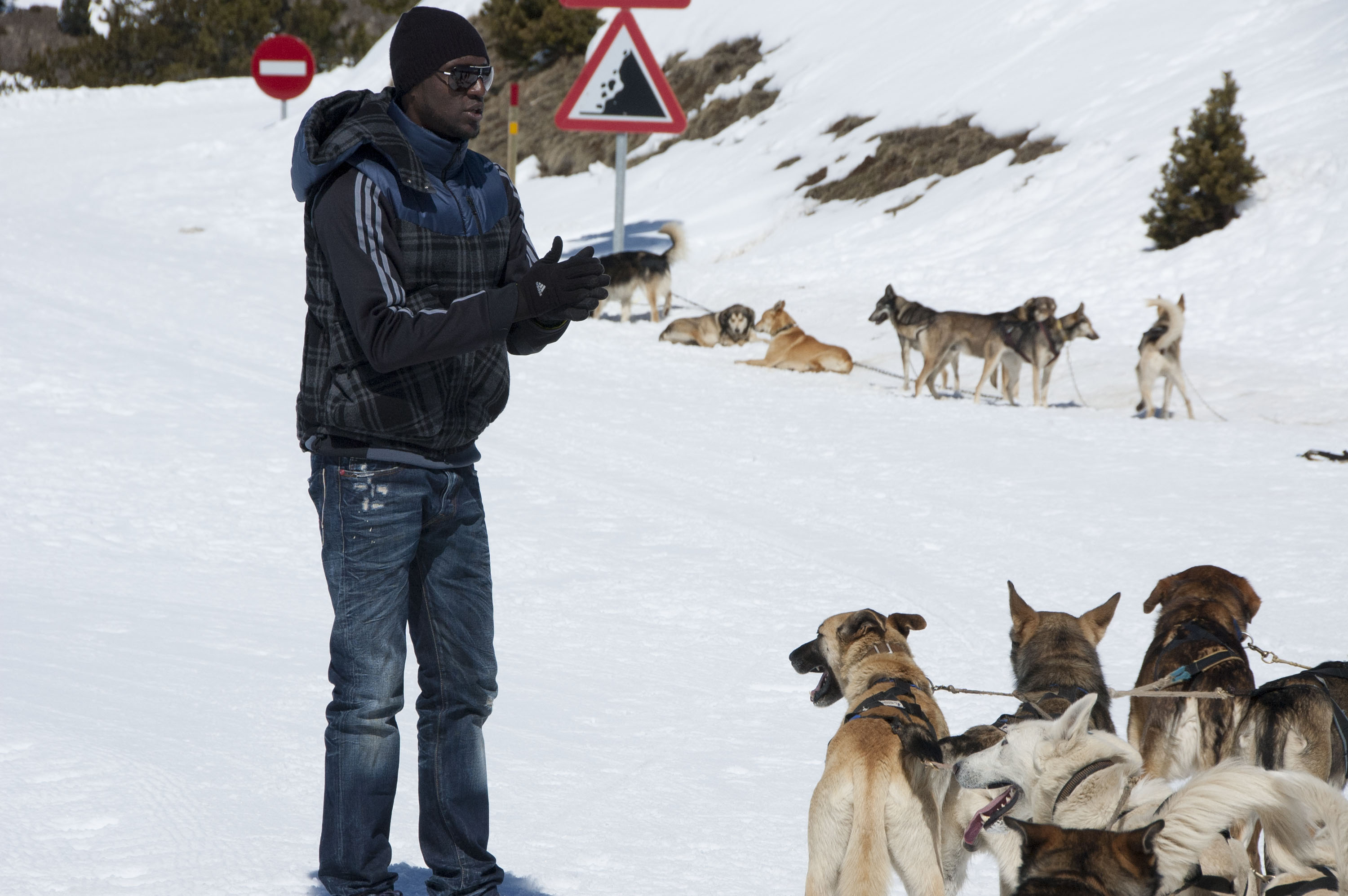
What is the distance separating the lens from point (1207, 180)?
40.5 ft

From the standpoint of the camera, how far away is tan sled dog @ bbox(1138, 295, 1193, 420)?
9.30 m

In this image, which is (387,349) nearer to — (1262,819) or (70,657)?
(1262,819)

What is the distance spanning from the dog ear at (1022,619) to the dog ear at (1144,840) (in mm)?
1745

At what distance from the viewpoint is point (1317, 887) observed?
2371 millimetres

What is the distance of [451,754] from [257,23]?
39860 millimetres

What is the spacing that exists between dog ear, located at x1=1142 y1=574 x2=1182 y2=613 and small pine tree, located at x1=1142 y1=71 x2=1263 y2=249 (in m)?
9.35

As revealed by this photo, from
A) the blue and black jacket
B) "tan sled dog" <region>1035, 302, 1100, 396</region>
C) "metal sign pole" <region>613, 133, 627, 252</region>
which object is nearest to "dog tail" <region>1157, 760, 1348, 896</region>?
the blue and black jacket

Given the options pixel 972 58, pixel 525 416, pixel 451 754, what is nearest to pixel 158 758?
pixel 451 754

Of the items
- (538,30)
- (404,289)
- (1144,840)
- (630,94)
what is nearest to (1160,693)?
(1144,840)

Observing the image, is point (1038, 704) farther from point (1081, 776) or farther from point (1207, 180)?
point (1207, 180)

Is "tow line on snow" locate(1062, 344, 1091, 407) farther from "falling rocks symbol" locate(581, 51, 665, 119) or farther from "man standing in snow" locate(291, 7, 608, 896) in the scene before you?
"man standing in snow" locate(291, 7, 608, 896)

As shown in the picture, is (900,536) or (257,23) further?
(257,23)

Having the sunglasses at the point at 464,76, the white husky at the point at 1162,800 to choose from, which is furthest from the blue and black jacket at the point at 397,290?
the white husky at the point at 1162,800

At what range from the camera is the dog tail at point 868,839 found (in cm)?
294
